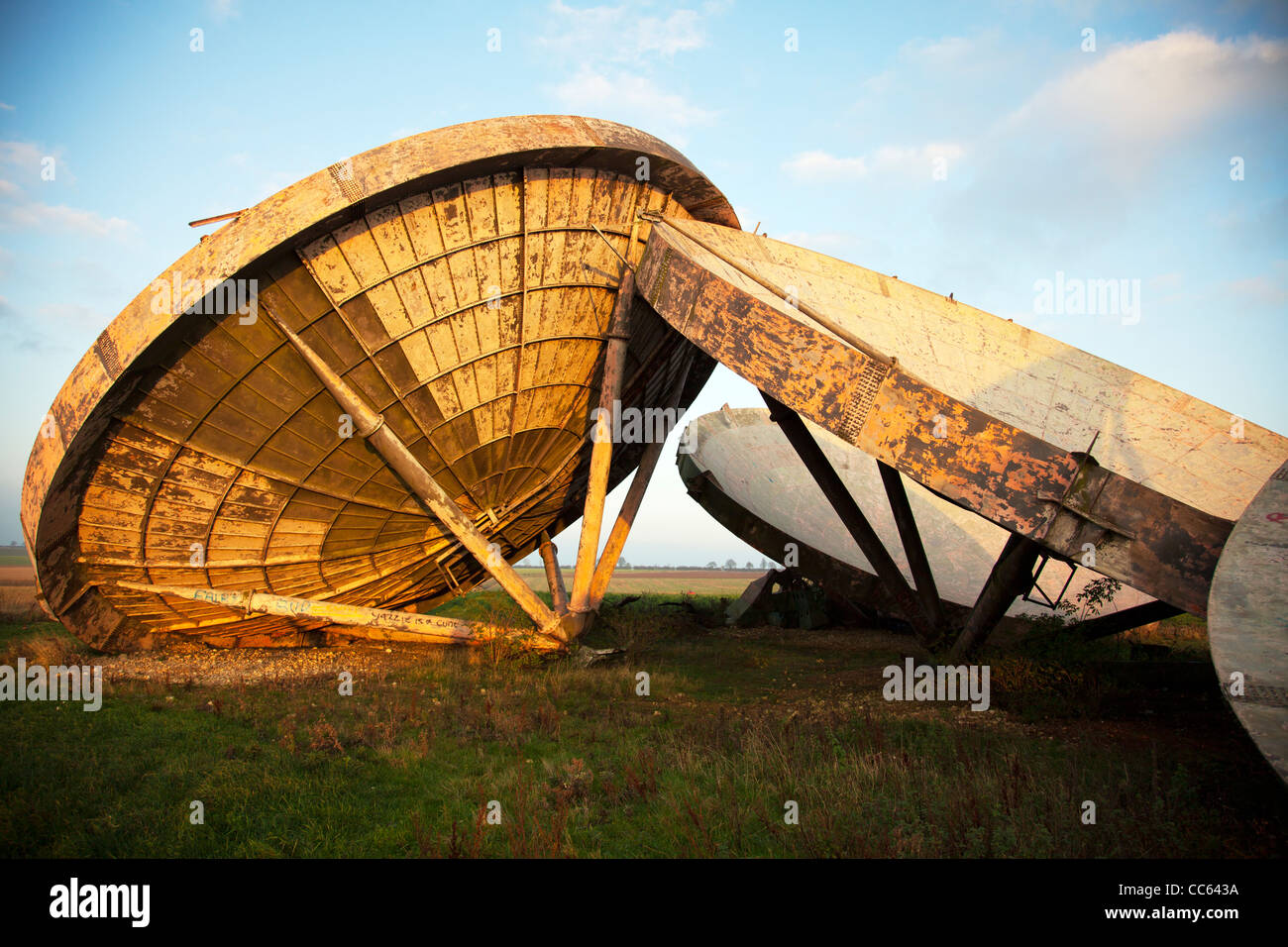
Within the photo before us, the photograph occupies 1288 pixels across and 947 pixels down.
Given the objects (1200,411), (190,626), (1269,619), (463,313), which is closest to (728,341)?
(463,313)

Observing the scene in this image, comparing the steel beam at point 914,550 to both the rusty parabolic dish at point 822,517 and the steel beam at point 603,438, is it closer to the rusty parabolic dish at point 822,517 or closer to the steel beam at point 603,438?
the rusty parabolic dish at point 822,517

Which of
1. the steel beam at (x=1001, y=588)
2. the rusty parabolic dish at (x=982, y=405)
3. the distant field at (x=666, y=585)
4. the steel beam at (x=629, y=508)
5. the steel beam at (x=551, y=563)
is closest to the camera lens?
the rusty parabolic dish at (x=982, y=405)

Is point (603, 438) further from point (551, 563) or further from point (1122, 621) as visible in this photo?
point (1122, 621)

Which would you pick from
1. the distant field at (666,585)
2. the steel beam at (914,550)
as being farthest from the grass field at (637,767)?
the distant field at (666,585)

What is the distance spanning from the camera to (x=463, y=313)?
976 cm

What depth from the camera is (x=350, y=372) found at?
371 inches

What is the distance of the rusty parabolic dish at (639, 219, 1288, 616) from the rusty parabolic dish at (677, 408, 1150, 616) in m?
3.10

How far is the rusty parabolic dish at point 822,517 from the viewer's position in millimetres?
14023

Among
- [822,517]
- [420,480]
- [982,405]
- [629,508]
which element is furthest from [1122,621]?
[420,480]

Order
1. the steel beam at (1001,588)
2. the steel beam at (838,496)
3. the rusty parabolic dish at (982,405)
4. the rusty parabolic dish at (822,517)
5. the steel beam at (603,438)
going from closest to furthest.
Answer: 1. the rusty parabolic dish at (982,405)
2. the steel beam at (1001,588)
3. the steel beam at (603,438)
4. the steel beam at (838,496)
5. the rusty parabolic dish at (822,517)

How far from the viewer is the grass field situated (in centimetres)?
529

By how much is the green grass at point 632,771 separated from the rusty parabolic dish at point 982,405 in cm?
194

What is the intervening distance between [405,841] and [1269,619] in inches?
238
